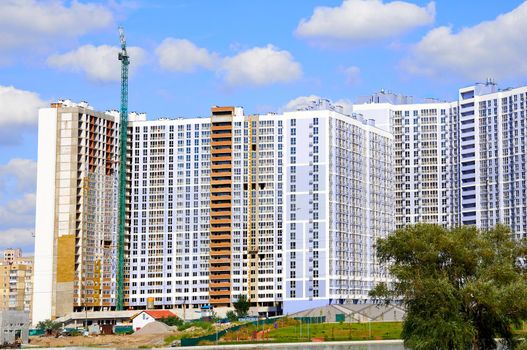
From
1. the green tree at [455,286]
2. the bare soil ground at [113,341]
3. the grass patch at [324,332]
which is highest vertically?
the green tree at [455,286]

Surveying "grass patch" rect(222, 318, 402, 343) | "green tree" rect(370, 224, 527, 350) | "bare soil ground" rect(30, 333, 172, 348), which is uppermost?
"green tree" rect(370, 224, 527, 350)

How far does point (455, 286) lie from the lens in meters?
96.2

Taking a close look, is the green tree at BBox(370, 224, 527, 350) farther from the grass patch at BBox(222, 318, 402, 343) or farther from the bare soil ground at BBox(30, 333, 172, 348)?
the bare soil ground at BBox(30, 333, 172, 348)

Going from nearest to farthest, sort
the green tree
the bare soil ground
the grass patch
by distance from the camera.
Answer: the green tree
the grass patch
the bare soil ground

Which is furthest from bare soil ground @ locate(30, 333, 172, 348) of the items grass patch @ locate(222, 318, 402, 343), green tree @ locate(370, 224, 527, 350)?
green tree @ locate(370, 224, 527, 350)

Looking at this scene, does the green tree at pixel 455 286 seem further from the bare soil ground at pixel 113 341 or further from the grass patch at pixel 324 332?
the bare soil ground at pixel 113 341

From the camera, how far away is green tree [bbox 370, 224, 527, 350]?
92.9m

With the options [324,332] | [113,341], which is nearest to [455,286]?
[324,332]

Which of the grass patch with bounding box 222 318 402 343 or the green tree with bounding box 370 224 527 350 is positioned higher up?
the green tree with bounding box 370 224 527 350

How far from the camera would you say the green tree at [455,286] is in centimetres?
9288

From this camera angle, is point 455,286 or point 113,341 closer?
point 455,286

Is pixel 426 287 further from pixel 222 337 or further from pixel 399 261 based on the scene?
pixel 222 337

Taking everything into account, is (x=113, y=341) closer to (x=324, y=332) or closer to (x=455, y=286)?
(x=324, y=332)

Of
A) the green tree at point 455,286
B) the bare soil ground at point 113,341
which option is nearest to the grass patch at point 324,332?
the bare soil ground at point 113,341
